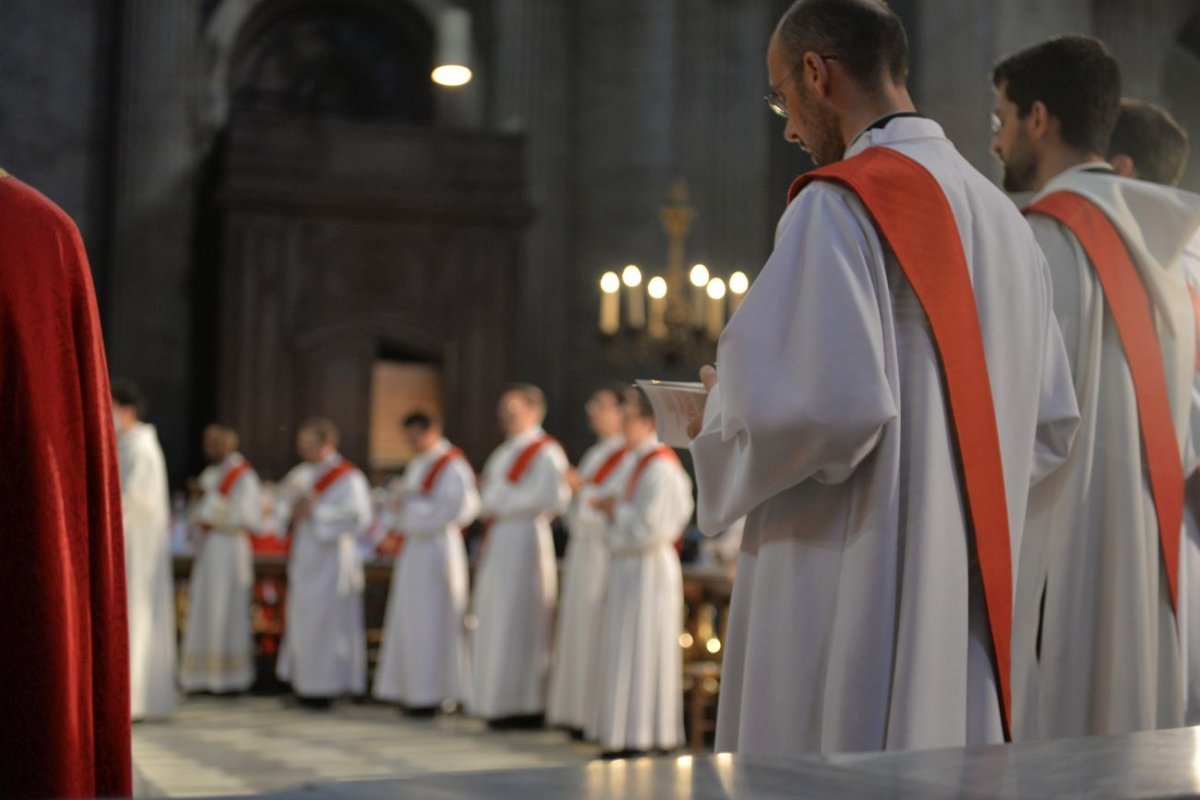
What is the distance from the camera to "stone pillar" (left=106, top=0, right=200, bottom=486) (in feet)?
51.9

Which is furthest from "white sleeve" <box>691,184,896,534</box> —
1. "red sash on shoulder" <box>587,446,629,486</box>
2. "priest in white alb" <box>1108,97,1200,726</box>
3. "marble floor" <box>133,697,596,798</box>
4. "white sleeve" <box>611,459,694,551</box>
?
"red sash on shoulder" <box>587,446,629,486</box>

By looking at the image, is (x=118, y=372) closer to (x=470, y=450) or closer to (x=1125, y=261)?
(x=470, y=450)

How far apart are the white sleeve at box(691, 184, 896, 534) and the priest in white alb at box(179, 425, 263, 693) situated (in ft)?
29.5

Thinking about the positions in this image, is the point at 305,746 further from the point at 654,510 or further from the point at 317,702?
the point at 654,510

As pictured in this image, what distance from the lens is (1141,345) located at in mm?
3496

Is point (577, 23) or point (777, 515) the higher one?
point (577, 23)

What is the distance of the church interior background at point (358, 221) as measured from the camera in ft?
50.6

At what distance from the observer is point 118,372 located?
51.8 ft

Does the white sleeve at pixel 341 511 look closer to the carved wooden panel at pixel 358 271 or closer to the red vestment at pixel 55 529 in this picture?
the carved wooden panel at pixel 358 271

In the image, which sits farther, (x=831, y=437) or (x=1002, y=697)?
(x=1002, y=697)

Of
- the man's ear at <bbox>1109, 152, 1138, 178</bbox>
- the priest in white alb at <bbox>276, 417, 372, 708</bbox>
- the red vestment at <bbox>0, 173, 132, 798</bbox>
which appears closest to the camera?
the red vestment at <bbox>0, 173, 132, 798</bbox>

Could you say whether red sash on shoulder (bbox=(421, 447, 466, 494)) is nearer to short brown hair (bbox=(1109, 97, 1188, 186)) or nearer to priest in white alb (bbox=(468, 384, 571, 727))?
priest in white alb (bbox=(468, 384, 571, 727))

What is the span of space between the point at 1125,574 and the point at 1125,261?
70 centimetres

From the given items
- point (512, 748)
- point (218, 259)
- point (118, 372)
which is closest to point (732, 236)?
point (218, 259)
